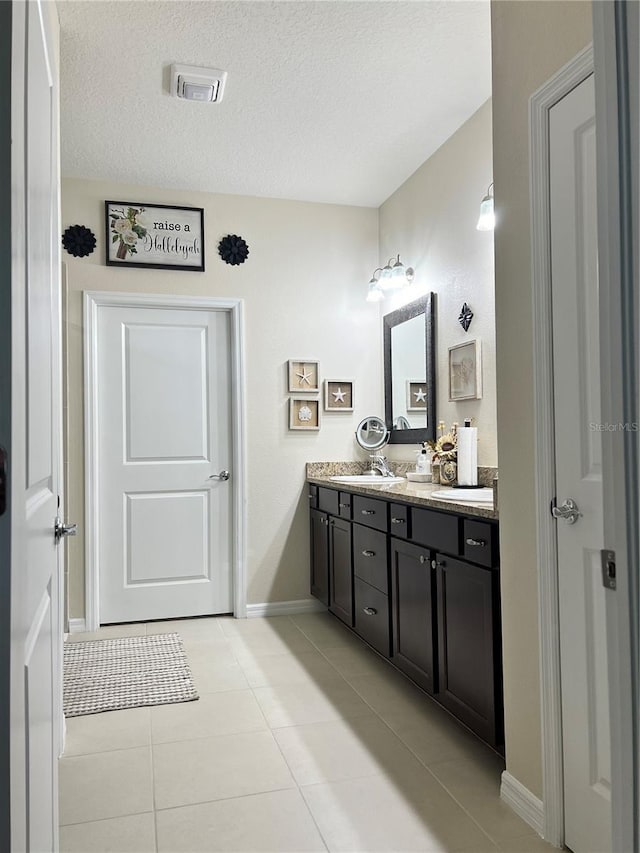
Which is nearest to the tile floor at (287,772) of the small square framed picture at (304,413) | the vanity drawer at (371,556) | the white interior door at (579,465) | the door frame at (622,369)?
the white interior door at (579,465)

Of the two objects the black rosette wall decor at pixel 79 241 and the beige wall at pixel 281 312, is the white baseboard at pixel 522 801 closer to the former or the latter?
the beige wall at pixel 281 312

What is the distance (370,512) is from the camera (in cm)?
312

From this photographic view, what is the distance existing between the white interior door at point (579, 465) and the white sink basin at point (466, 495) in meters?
0.65

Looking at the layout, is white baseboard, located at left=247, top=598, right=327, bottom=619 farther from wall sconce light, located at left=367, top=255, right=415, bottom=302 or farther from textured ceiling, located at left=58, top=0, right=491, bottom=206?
textured ceiling, located at left=58, top=0, right=491, bottom=206

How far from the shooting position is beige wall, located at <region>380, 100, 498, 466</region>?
10.2ft

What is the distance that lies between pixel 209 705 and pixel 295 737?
503 mm

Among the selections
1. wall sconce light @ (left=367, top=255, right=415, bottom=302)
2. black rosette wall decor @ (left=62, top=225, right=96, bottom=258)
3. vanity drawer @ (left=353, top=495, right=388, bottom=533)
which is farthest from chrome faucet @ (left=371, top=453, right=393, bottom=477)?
black rosette wall decor @ (left=62, top=225, right=96, bottom=258)

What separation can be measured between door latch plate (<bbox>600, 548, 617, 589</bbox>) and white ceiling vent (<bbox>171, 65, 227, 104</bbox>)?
8.97 ft

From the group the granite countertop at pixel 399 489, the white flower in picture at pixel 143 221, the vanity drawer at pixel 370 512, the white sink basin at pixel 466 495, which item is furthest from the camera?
the white flower in picture at pixel 143 221

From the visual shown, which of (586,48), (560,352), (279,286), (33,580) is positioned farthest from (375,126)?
(33,580)

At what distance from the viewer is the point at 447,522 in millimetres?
2346

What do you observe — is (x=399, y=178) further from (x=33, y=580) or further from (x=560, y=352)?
(x=33, y=580)

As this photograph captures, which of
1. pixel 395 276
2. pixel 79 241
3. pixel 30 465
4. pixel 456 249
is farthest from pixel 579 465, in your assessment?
pixel 79 241

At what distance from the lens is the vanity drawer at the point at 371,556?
117 inches
